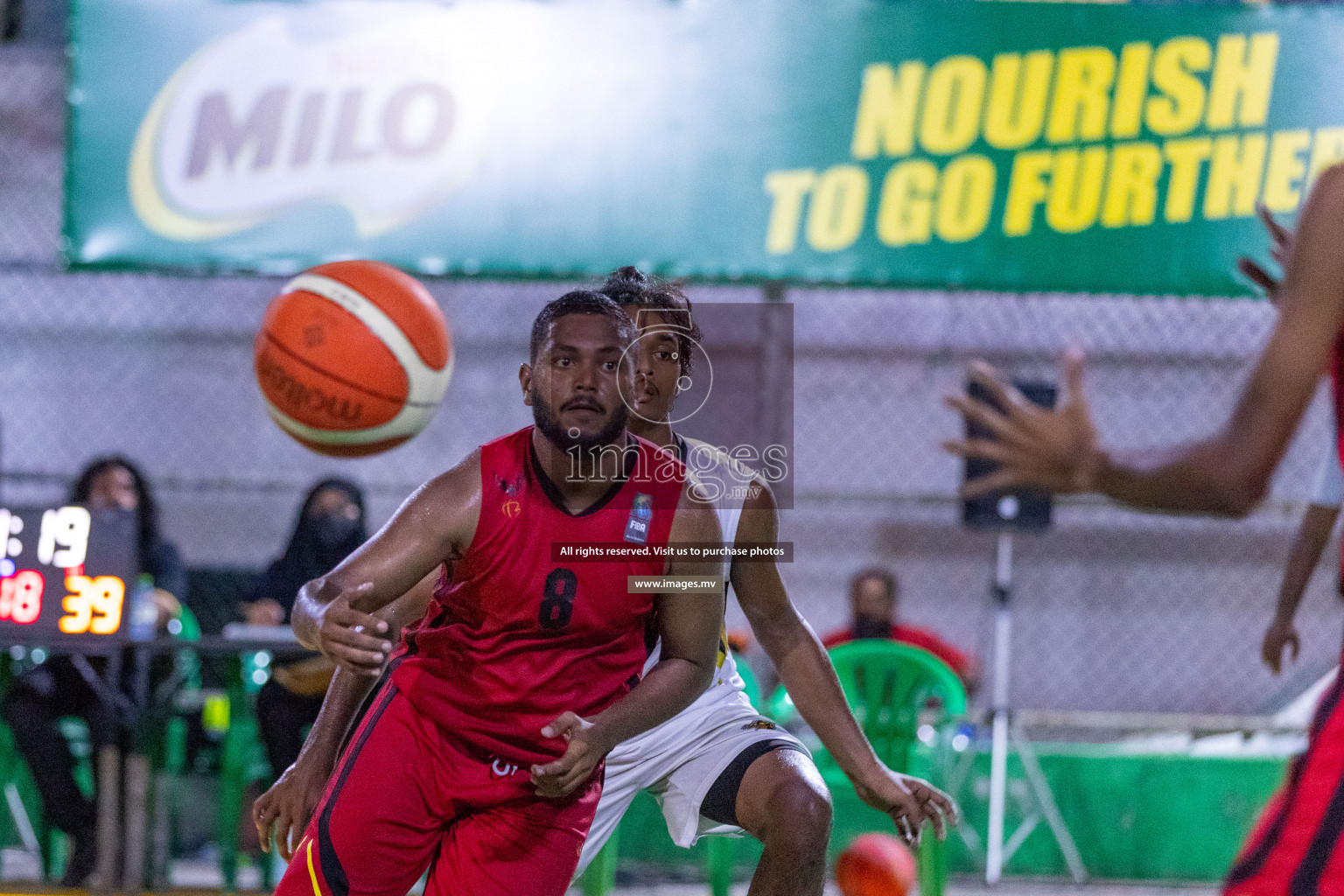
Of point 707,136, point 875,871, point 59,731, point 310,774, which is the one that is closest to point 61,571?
point 59,731

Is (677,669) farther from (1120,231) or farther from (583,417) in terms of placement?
(1120,231)

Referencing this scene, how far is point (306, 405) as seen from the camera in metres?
3.77

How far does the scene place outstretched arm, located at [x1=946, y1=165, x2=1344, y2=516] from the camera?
1.62 metres

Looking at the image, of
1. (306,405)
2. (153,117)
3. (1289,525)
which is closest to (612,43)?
(153,117)

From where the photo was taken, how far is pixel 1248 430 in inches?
64.2

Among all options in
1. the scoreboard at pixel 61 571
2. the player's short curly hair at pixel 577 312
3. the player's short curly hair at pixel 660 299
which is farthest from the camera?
the scoreboard at pixel 61 571

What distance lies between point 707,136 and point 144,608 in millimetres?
3166

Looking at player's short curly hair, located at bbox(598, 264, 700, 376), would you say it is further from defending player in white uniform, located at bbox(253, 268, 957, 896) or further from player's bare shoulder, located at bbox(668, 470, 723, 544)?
player's bare shoulder, located at bbox(668, 470, 723, 544)

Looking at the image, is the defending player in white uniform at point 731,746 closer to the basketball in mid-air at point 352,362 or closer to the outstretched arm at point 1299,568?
the basketball in mid-air at point 352,362

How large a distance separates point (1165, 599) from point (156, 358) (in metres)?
6.00

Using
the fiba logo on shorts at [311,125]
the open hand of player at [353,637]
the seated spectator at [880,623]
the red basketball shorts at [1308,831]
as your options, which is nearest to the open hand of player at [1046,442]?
the red basketball shorts at [1308,831]

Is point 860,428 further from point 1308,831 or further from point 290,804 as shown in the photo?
point 1308,831

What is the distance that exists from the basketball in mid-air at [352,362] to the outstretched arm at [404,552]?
1.13 m

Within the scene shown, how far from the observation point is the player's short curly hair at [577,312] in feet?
9.00
